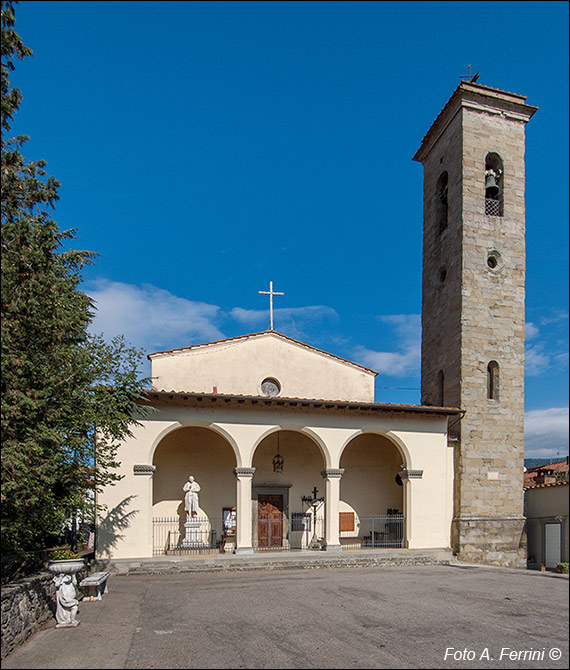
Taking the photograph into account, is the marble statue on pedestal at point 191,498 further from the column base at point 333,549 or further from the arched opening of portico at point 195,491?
the column base at point 333,549

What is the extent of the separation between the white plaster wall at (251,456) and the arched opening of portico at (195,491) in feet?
0.15

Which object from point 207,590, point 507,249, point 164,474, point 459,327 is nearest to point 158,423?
point 164,474

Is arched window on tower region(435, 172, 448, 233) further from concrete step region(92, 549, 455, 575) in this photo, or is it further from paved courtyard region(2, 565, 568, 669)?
paved courtyard region(2, 565, 568, 669)

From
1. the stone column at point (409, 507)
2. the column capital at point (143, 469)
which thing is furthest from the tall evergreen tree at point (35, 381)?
the stone column at point (409, 507)

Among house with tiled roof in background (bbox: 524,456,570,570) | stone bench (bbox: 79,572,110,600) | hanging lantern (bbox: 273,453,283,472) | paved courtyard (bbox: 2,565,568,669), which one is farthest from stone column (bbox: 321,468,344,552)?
stone bench (bbox: 79,572,110,600)

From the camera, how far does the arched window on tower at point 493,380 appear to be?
20.0 metres

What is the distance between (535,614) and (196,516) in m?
11.6

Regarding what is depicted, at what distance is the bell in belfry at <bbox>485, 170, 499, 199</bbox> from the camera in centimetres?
2100

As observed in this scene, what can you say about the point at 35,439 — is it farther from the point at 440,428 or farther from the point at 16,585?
the point at 440,428

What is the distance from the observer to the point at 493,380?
20125 millimetres

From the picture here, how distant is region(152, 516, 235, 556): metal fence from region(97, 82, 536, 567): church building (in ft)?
0.19

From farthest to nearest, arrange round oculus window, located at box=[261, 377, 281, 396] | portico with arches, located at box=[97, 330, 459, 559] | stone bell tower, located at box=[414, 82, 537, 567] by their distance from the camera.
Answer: round oculus window, located at box=[261, 377, 281, 396] → stone bell tower, located at box=[414, 82, 537, 567] → portico with arches, located at box=[97, 330, 459, 559]

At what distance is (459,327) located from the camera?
19953 mm

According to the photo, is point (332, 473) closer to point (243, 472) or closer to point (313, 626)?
point (243, 472)
